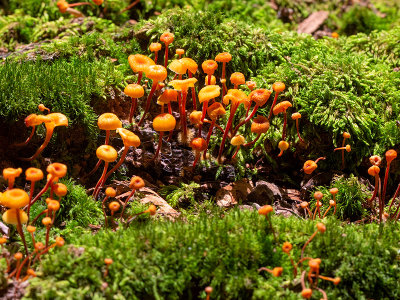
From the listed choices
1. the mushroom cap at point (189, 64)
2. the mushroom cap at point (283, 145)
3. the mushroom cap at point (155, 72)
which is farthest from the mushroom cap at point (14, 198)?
the mushroom cap at point (283, 145)

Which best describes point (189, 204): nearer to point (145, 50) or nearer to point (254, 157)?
point (254, 157)

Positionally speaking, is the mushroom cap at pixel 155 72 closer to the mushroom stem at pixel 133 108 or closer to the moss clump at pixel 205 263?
the mushroom stem at pixel 133 108

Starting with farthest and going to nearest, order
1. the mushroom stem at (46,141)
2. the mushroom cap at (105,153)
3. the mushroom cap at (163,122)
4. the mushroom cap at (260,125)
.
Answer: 1. the mushroom cap at (260,125)
2. the mushroom cap at (163,122)
3. the mushroom stem at (46,141)
4. the mushroom cap at (105,153)

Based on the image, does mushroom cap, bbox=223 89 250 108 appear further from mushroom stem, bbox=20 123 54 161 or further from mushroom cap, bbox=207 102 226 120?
mushroom stem, bbox=20 123 54 161

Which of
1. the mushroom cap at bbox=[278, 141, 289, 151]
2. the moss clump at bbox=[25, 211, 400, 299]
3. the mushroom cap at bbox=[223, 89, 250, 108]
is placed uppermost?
the mushroom cap at bbox=[223, 89, 250, 108]

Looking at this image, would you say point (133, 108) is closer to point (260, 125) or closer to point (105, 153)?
point (105, 153)

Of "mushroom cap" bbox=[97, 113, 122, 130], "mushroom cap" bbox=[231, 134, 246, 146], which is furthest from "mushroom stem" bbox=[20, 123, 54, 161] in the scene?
"mushroom cap" bbox=[231, 134, 246, 146]

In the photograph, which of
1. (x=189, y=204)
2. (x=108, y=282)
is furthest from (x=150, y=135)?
(x=108, y=282)
